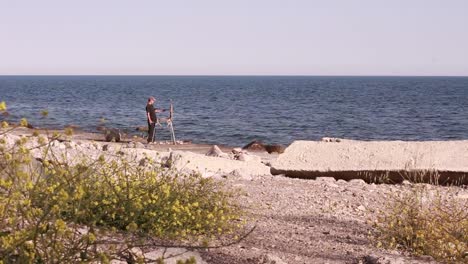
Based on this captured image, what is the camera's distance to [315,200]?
9.10 m

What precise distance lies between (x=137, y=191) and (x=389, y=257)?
2.42m

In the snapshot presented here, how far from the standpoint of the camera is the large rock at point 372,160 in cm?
1273

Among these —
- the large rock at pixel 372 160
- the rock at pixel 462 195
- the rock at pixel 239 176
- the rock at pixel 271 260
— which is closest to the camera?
the rock at pixel 271 260

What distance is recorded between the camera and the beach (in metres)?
6.20

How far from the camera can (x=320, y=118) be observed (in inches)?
1891

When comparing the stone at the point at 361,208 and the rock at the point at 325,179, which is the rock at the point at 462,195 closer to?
the rock at the point at 325,179

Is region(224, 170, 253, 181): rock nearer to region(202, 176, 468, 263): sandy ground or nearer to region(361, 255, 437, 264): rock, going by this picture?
region(202, 176, 468, 263): sandy ground

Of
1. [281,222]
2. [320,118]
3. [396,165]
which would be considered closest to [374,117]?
[320,118]

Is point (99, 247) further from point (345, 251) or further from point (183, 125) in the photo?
point (183, 125)

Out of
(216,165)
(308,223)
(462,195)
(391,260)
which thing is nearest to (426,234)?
(391,260)

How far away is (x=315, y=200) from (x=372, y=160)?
4509mm

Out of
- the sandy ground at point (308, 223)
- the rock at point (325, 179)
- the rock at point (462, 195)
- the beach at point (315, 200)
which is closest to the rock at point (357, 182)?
the beach at point (315, 200)

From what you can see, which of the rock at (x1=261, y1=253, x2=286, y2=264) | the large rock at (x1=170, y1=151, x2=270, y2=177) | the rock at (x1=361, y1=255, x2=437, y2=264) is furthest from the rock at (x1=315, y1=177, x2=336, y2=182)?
the rock at (x1=261, y1=253, x2=286, y2=264)

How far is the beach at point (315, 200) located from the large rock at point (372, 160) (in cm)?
2
